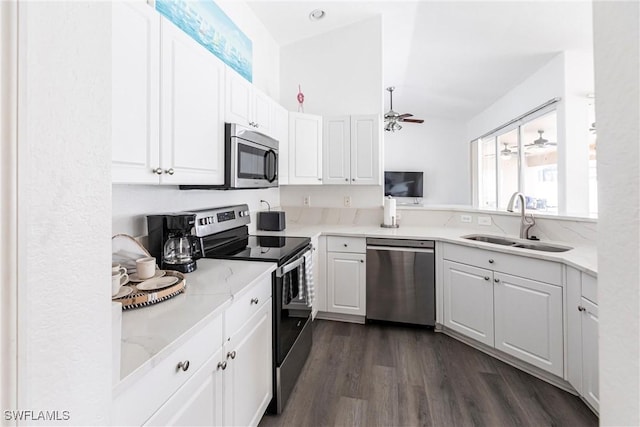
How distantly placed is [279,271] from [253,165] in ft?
2.56

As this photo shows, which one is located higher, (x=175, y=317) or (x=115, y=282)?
(x=115, y=282)

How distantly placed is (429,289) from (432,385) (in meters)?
0.90

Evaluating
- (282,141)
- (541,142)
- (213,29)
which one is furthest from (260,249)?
(541,142)

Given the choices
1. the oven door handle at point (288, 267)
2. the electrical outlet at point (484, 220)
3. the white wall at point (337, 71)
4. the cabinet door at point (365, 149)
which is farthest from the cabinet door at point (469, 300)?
the white wall at point (337, 71)

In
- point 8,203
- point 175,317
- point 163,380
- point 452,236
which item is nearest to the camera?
point 8,203

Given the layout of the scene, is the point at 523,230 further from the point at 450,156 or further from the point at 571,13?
the point at 450,156

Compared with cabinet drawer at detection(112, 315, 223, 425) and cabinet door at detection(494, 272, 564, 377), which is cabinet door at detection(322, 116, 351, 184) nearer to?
cabinet door at detection(494, 272, 564, 377)

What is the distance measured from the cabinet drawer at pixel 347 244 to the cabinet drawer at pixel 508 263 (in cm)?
72

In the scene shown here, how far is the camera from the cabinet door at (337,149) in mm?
3262

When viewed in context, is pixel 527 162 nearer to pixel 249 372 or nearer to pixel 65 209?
pixel 249 372

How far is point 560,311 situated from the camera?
196 cm

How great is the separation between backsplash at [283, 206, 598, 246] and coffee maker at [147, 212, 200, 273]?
2035mm

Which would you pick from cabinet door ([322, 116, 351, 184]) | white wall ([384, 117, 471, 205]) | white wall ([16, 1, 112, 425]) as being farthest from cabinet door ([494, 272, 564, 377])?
white wall ([384, 117, 471, 205])

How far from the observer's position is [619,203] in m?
0.44
